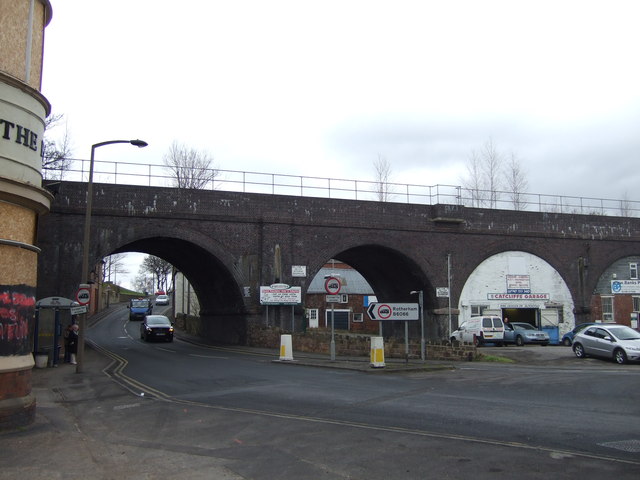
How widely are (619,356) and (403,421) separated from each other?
51.7ft

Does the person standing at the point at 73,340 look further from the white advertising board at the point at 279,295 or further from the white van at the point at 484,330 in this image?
the white van at the point at 484,330

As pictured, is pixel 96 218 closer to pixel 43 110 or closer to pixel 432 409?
pixel 43 110

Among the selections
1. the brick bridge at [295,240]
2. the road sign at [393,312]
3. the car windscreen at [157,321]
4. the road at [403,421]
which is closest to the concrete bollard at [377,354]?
the road at [403,421]

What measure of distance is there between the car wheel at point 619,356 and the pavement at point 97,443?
17481 millimetres

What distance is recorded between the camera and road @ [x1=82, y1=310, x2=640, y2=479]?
7500mm

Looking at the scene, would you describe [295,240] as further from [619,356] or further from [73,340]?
[619,356]

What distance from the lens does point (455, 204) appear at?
35344 millimetres

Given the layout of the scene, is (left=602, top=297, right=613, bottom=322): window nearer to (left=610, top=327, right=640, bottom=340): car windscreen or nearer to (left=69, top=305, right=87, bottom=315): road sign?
(left=610, top=327, right=640, bottom=340): car windscreen

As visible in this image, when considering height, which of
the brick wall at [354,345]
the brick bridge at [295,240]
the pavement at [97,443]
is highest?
the brick bridge at [295,240]

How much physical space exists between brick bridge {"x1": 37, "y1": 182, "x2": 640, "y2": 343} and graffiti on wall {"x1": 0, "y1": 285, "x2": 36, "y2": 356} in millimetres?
17200

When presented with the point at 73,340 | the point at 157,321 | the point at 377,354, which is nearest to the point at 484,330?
the point at 377,354

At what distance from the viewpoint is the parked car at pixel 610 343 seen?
22141 millimetres

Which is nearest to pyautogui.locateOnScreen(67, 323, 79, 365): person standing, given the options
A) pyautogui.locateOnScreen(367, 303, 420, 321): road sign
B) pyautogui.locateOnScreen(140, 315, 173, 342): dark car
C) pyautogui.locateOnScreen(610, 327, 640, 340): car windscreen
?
pyautogui.locateOnScreen(367, 303, 420, 321): road sign

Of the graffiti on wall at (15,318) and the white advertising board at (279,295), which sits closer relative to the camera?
the graffiti on wall at (15,318)
